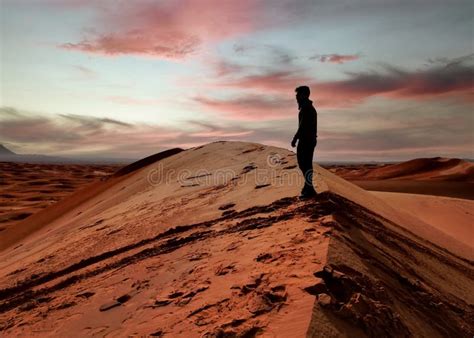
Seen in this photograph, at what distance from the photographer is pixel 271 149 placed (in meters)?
8.81

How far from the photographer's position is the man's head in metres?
4.81

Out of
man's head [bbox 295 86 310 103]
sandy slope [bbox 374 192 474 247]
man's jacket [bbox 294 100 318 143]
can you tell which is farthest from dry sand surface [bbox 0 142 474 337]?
sandy slope [bbox 374 192 474 247]

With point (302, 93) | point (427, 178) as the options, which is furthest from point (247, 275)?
point (427, 178)

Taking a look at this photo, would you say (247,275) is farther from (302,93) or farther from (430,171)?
(430,171)

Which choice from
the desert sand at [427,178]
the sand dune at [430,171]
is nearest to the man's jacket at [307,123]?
the desert sand at [427,178]

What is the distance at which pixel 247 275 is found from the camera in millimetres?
2906

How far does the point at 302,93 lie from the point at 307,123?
0.42 meters

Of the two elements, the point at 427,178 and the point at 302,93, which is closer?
the point at 302,93

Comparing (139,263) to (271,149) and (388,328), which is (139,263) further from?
(271,149)

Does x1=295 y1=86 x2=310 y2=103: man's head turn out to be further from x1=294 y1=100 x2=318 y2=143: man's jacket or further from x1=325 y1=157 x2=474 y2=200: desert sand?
x1=325 y1=157 x2=474 y2=200: desert sand

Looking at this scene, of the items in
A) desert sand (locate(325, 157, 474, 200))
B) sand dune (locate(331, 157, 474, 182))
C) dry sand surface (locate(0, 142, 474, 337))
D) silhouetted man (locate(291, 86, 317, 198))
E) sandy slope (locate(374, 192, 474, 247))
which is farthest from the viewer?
sand dune (locate(331, 157, 474, 182))

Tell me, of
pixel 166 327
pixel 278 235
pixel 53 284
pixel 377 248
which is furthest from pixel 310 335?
pixel 53 284

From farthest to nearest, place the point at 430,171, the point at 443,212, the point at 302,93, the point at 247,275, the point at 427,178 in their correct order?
the point at 430,171 → the point at 427,178 → the point at 443,212 → the point at 302,93 → the point at 247,275

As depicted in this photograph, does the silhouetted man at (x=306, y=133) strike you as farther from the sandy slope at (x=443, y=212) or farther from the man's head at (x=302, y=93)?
the sandy slope at (x=443, y=212)
